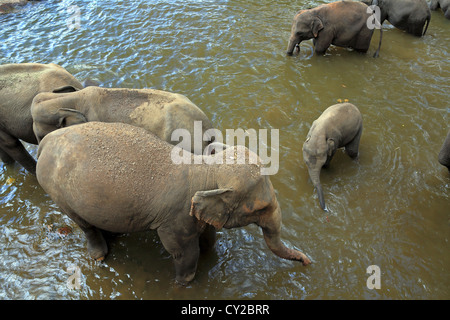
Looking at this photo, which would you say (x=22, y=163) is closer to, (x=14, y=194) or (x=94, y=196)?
(x=14, y=194)

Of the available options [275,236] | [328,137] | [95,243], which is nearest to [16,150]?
[95,243]

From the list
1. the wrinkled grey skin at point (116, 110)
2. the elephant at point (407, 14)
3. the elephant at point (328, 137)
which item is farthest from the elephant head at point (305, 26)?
the wrinkled grey skin at point (116, 110)

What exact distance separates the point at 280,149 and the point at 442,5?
6.90 meters

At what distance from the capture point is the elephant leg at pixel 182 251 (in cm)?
323

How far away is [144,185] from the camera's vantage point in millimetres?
3113

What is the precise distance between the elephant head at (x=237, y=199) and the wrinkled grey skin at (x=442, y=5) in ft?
27.9

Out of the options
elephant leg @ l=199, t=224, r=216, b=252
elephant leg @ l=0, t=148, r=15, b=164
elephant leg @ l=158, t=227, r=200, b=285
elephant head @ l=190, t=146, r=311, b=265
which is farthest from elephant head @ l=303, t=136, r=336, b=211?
elephant leg @ l=0, t=148, r=15, b=164

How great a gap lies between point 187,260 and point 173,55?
16.9ft

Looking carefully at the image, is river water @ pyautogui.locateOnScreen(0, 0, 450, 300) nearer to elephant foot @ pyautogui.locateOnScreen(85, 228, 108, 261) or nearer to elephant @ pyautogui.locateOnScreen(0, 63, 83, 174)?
elephant foot @ pyautogui.locateOnScreen(85, 228, 108, 261)

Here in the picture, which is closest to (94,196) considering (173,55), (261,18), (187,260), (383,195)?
(187,260)

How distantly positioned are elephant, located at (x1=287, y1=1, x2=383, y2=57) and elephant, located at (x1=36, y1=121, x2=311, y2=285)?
4.97m

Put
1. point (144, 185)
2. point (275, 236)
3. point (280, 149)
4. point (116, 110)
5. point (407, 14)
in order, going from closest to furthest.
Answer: point (144, 185) < point (275, 236) < point (116, 110) < point (280, 149) < point (407, 14)

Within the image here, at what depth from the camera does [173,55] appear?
24.1 ft

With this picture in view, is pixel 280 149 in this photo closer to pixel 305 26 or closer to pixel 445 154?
pixel 445 154
